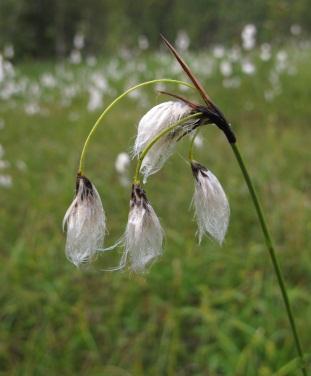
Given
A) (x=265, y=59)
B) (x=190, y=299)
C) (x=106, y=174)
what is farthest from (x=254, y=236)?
(x=265, y=59)

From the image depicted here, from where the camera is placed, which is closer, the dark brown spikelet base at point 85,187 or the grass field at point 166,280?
the dark brown spikelet base at point 85,187

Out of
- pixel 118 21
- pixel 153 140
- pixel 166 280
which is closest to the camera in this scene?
pixel 153 140

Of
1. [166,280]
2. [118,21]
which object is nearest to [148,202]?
[166,280]

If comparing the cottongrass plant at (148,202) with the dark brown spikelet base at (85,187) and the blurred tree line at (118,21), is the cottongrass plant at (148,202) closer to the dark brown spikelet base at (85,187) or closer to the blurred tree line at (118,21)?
the dark brown spikelet base at (85,187)

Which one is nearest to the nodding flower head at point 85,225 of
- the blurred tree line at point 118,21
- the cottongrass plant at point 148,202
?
the cottongrass plant at point 148,202

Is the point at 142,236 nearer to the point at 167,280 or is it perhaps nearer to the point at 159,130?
the point at 159,130

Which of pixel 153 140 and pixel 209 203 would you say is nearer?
pixel 153 140

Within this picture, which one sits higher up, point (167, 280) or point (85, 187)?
point (85, 187)
